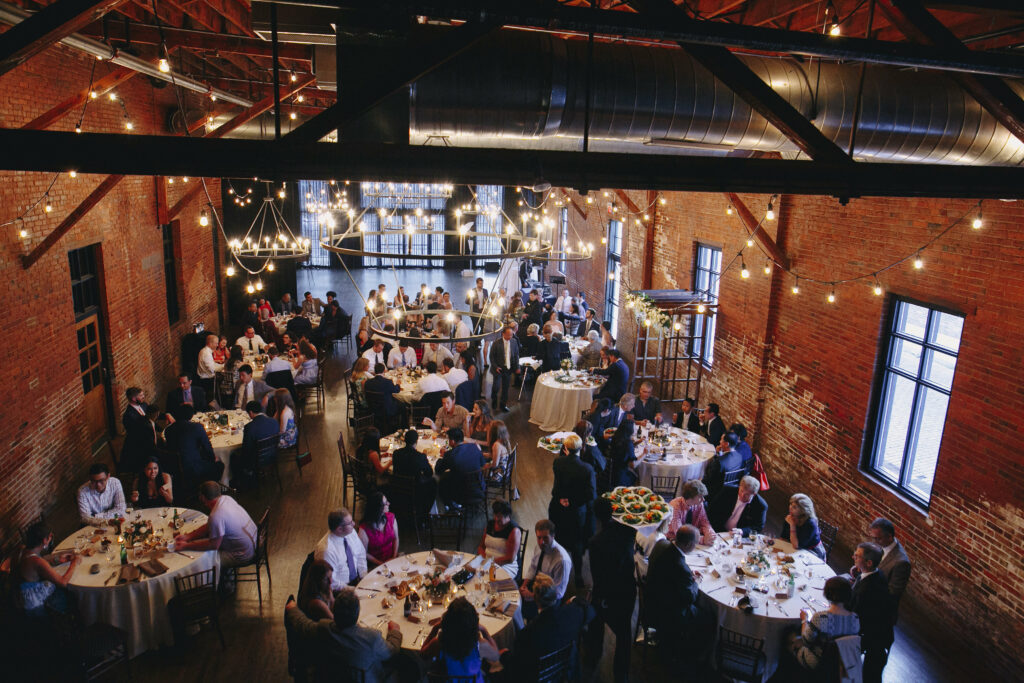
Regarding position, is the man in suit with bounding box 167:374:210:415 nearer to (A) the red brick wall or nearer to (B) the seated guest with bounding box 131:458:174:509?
(A) the red brick wall

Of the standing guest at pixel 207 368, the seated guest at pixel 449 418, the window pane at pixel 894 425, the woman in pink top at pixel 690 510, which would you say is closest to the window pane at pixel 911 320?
the window pane at pixel 894 425

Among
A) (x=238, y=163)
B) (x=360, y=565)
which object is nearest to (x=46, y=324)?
(x=360, y=565)

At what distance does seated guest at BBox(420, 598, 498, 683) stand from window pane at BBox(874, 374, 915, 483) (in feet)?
15.9

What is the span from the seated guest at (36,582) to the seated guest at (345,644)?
2.06 m

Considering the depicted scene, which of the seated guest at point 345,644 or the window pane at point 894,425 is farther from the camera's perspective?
the window pane at point 894,425

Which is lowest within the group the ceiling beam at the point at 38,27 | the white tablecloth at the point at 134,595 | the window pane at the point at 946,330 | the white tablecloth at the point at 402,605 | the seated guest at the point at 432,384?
the white tablecloth at the point at 134,595

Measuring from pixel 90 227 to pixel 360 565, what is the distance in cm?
634

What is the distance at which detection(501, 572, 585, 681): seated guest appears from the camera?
169 inches

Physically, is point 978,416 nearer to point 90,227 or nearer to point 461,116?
point 461,116

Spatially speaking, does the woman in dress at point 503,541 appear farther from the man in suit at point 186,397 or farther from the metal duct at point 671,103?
the man in suit at point 186,397

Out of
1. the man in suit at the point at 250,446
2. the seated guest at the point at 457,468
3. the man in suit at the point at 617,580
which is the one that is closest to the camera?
the man in suit at the point at 617,580

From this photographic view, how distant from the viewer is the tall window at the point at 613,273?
570 inches

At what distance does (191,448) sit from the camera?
6.93 m

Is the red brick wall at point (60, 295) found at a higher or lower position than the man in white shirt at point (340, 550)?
higher
